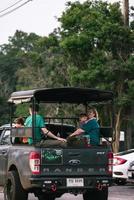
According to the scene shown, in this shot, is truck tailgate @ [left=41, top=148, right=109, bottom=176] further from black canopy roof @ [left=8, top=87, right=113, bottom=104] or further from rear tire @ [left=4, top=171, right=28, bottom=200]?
black canopy roof @ [left=8, top=87, right=113, bottom=104]

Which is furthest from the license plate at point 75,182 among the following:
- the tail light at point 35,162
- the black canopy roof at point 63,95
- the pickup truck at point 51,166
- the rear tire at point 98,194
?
the black canopy roof at point 63,95

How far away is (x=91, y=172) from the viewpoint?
13062 mm

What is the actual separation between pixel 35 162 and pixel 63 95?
7.40ft

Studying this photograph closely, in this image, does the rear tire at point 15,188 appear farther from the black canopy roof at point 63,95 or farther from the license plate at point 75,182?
the black canopy roof at point 63,95

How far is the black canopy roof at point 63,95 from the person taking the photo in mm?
13377

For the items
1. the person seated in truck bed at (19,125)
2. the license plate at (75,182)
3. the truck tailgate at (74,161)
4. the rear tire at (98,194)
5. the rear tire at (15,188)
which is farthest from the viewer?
the rear tire at (98,194)

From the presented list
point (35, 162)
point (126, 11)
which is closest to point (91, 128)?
point (35, 162)

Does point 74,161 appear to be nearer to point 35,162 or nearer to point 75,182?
point 75,182

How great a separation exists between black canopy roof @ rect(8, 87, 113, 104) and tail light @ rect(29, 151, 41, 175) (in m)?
1.16

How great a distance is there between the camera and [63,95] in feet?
47.4

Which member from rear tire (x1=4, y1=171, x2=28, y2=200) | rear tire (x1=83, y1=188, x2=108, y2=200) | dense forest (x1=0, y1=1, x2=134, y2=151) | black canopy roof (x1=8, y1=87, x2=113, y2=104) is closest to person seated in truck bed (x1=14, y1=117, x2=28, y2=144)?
black canopy roof (x1=8, y1=87, x2=113, y2=104)

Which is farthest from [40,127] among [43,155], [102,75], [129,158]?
[102,75]

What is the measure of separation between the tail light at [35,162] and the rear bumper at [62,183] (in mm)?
138

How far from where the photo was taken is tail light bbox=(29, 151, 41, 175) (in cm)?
1257
